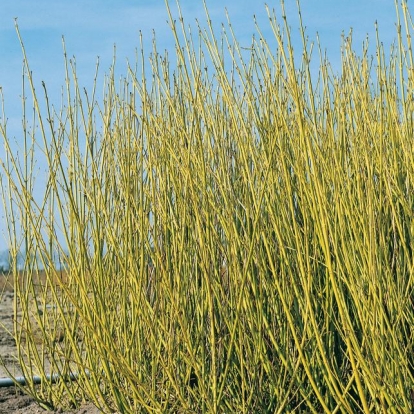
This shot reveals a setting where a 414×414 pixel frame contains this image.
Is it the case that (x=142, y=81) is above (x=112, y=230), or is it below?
above

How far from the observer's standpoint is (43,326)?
11.0 ft

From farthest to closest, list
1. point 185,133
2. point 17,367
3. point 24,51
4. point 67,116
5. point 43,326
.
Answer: point 17,367 < point 43,326 < point 67,116 < point 24,51 < point 185,133

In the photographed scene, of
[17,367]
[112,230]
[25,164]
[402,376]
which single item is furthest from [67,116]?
[17,367]

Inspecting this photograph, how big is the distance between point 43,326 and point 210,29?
155 cm

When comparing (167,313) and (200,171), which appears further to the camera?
(167,313)

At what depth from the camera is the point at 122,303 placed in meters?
2.85

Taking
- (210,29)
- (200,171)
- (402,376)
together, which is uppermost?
(210,29)

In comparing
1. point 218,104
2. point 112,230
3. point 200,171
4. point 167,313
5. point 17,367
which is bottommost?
point 17,367

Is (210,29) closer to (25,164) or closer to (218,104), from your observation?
(218,104)

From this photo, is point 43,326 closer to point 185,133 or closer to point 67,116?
point 67,116

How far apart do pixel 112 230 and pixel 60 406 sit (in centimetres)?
103

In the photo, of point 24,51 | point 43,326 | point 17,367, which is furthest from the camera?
point 17,367

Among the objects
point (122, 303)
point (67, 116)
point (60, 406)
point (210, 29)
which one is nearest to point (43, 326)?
point (60, 406)

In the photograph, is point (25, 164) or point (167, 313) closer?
point (167, 313)
